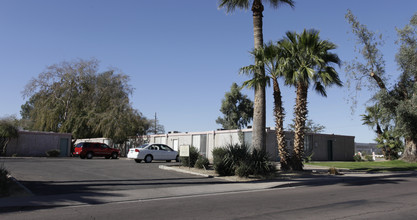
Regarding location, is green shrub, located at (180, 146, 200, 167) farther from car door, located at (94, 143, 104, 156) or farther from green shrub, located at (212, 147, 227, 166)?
car door, located at (94, 143, 104, 156)

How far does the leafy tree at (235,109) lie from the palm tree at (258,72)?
39496 millimetres

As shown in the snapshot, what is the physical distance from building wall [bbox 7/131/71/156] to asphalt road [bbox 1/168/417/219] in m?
29.7

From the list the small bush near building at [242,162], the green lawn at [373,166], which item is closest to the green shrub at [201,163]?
the small bush near building at [242,162]

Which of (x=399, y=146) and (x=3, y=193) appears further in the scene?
(x=399, y=146)

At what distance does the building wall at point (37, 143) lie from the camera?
111 ft

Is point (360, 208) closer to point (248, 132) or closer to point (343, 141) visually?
point (248, 132)

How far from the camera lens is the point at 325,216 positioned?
24.5 ft

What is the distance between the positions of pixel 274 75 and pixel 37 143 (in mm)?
28166

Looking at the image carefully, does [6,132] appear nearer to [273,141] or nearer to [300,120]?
[273,141]

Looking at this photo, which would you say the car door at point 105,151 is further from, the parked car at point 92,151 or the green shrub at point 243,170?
the green shrub at point 243,170

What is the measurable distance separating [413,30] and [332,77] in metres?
15.3

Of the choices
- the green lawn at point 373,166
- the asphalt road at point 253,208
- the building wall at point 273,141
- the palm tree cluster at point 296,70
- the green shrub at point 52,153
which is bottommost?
the asphalt road at point 253,208

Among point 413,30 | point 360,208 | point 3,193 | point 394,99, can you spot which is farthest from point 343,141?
point 3,193

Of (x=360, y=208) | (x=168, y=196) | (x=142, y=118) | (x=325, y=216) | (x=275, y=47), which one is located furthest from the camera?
(x=142, y=118)
